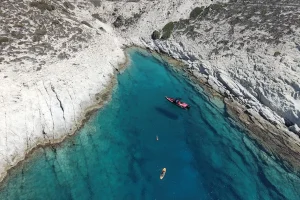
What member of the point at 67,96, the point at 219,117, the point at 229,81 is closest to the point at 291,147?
the point at 219,117

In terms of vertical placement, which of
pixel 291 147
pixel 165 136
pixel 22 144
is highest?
pixel 291 147

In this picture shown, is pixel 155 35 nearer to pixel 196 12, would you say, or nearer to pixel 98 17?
pixel 196 12

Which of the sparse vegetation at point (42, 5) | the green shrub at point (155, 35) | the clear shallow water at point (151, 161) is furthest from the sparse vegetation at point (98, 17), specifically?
the clear shallow water at point (151, 161)

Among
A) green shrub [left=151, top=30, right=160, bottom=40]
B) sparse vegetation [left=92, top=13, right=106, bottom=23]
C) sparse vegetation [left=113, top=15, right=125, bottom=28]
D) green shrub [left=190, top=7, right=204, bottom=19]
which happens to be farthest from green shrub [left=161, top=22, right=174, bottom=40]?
sparse vegetation [left=92, top=13, right=106, bottom=23]

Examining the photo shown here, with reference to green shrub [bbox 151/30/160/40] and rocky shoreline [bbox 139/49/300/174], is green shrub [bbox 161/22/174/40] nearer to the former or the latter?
green shrub [bbox 151/30/160/40]

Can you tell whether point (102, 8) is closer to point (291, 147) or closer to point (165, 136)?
point (165, 136)
